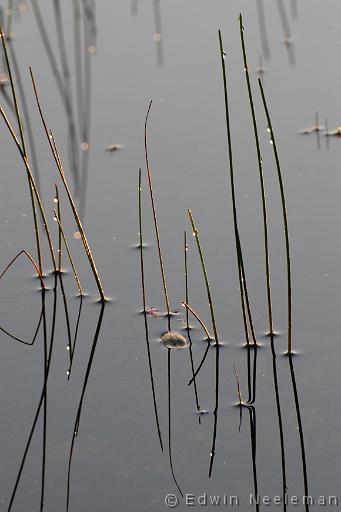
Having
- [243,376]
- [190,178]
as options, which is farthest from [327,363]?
[190,178]

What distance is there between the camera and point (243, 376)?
215 cm

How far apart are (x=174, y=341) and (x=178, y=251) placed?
0.33 m

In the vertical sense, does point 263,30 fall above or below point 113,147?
above

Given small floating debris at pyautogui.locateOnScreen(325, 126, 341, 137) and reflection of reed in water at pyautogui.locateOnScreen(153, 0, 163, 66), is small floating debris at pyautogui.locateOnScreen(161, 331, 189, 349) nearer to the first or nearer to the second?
small floating debris at pyautogui.locateOnScreen(325, 126, 341, 137)

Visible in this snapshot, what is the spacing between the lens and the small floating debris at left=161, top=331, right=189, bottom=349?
7.43ft

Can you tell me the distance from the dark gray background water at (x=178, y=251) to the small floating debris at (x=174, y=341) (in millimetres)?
21

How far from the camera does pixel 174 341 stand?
7.46 ft

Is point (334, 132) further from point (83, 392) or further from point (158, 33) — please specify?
point (83, 392)

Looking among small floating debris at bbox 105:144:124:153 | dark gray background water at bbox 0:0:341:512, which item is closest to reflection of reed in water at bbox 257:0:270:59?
dark gray background water at bbox 0:0:341:512

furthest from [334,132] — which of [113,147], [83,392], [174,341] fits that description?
[83,392]

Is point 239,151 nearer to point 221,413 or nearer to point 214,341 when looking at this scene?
point 214,341

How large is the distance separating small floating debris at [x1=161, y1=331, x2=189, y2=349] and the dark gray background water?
0.07ft

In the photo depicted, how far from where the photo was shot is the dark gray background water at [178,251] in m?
1.95

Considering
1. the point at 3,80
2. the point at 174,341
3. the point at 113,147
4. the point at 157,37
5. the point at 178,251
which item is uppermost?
the point at 157,37
